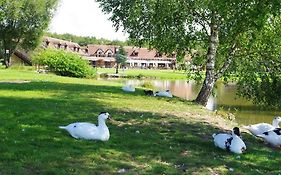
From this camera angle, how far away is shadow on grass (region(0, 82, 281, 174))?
10.4m

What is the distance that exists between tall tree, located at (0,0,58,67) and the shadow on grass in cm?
6341

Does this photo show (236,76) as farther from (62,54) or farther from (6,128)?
(62,54)

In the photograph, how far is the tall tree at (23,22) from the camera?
3066 inches

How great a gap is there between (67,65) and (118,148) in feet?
173

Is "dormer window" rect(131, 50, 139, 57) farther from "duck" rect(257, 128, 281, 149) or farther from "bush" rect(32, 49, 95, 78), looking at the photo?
"duck" rect(257, 128, 281, 149)

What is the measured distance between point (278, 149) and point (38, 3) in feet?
228

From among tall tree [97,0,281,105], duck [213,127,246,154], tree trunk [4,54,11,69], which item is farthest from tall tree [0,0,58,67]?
duck [213,127,246,154]

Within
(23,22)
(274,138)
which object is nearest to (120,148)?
(274,138)

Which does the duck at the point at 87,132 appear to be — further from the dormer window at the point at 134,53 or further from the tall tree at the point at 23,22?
the dormer window at the point at 134,53

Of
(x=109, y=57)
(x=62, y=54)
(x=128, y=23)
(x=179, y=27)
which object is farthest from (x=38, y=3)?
(x=109, y=57)

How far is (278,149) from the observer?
15.5 m

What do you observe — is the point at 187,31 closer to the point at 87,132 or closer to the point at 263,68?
the point at 263,68

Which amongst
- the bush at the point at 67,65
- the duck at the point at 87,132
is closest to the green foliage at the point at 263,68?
the duck at the point at 87,132

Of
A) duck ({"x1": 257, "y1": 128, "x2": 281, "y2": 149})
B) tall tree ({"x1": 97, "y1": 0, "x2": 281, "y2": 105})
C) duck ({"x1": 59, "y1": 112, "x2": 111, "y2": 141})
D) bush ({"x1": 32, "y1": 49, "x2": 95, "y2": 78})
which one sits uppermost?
tall tree ({"x1": 97, "y1": 0, "x2": 281, "y2": 105})
